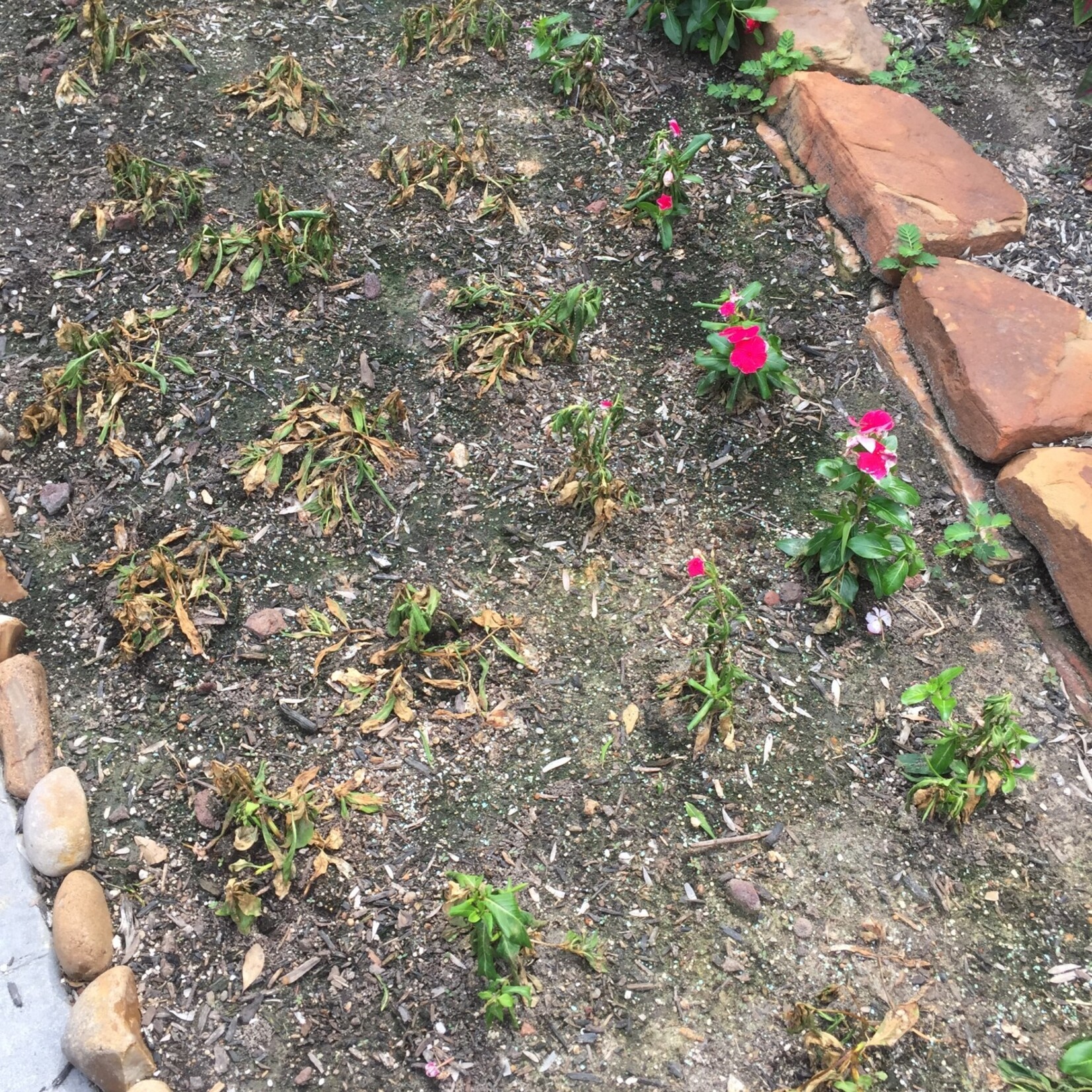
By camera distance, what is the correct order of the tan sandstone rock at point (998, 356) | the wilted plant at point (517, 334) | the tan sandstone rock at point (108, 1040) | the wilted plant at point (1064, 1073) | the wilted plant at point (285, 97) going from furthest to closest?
1. the wilted plant at point (285, 97)
2. the wilted plant at point (517, 334)
3. the tan sandstone rock at point (998, 356)
4. the tan sandstone rock at point (108, 1040)
5. the wilted plant at point (1064, 1073)

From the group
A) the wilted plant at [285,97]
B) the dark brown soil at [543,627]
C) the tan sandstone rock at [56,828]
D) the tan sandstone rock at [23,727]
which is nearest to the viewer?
the dark brown soil at [543,627]

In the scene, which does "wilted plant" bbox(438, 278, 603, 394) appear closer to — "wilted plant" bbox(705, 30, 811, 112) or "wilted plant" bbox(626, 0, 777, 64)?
"wilted plant" bbox(705, 30, 811, 112)

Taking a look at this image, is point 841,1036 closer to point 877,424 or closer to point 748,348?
point 877,424

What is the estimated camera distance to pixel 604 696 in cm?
298

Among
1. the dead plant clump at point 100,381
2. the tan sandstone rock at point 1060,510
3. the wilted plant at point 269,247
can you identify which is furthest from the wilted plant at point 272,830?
the tan sandstone rock at point 1060,510

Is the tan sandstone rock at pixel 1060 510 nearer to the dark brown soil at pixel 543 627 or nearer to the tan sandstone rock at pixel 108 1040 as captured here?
the dark brown soil at pixel 543 627

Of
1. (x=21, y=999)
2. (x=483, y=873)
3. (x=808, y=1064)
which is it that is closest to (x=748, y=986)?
(x=808, y=1064)

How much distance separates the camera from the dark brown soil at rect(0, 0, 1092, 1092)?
2492mm

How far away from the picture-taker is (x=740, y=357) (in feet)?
10.7

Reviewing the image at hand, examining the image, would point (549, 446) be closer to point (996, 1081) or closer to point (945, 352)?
point (945, 352)

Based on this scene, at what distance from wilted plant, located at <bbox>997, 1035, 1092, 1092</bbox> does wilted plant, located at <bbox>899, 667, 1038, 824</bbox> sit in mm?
609

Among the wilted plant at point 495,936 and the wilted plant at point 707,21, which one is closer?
the wilted plant at point 495,936

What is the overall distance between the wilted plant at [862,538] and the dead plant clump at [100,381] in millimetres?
2277

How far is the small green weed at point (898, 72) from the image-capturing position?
4.29m
